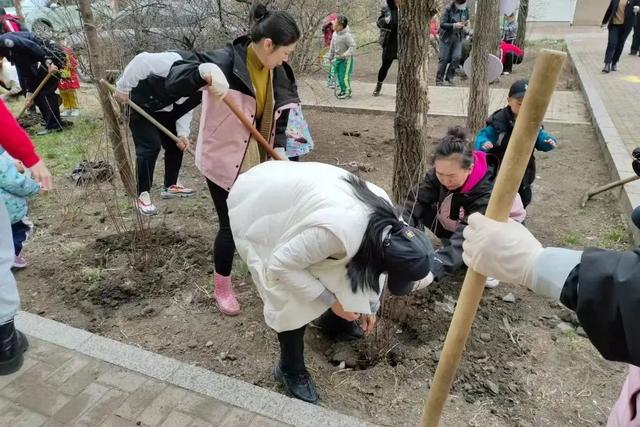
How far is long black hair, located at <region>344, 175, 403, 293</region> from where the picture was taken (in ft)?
5.83

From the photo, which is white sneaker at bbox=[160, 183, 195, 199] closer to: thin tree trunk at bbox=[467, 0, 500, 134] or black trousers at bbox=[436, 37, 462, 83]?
thin tree trunk at bbox=[467, 0, 500, 134]

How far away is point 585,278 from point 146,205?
3696mm

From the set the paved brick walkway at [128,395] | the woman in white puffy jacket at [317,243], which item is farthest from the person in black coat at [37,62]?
the woman in white puffy jacket at [317,243]

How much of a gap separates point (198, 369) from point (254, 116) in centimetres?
128

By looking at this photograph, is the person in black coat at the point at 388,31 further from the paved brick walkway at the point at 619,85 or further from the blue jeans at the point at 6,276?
the blue jeans at the point at 6,276

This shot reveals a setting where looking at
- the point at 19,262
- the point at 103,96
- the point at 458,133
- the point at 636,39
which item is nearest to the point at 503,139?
the point at 458,133

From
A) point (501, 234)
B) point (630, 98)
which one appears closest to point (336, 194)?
point (501, 234)

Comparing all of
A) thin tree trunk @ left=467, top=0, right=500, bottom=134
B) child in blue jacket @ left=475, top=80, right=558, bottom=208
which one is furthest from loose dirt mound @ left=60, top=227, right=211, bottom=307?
thin tree trunk @ left=467, top=0, right=500, bottom=134

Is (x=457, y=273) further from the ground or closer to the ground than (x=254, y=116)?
closer to the ground

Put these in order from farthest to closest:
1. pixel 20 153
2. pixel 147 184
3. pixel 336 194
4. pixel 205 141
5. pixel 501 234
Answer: pixel 147 184
pixel 205 141
pixel 20 153
pixel 336 194
pixel 501 234

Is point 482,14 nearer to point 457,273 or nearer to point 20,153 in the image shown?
point 457,273

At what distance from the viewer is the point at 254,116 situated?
2.62 meters

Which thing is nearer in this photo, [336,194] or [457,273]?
[336,194]

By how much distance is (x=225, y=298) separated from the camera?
2.86m
